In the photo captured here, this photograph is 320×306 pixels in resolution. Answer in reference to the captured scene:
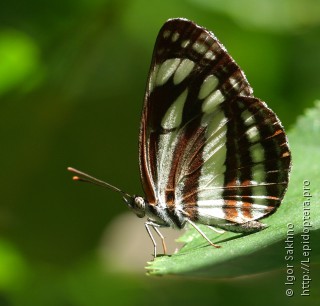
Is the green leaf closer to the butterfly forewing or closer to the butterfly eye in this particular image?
the butterfly forewing

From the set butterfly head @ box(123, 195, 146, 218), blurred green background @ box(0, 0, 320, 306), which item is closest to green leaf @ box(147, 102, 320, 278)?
butterfly head @ box(123, 195, 146, 218)

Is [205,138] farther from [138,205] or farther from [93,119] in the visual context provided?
[93,119]

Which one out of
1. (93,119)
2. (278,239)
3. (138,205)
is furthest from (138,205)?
(93,119)

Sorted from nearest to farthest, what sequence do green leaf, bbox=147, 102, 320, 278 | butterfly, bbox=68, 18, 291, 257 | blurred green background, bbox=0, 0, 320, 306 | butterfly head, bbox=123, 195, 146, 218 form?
green leaf, bbox=147, 102, 320, 278 < butterfly, bbox=68, 18, 291, 257 < butterfly head, bbox=123, 195, 146, 218 < blurred green background, bbox=0, 0, 320, 306

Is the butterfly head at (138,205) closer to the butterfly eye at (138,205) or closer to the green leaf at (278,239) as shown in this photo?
the butterfly eye at (138,205)

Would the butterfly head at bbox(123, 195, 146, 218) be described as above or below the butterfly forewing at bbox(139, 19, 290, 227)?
below
